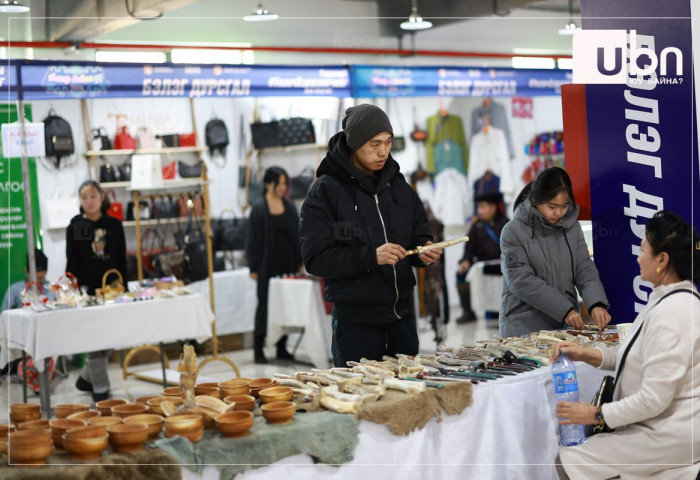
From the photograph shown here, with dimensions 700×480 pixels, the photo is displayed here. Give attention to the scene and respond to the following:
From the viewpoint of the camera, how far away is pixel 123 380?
7.57 metres

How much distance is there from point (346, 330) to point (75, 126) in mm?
5781

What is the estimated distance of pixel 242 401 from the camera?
2898 millimetres

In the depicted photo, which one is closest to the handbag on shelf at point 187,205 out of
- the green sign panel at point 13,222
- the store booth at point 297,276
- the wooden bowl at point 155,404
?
the store booth at point 297,276

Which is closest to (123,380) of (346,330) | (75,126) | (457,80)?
(75,126)

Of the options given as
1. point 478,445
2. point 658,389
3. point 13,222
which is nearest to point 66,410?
point 478,445

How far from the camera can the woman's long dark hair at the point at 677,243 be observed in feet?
9.65

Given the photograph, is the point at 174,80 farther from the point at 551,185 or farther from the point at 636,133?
the point at 636,133

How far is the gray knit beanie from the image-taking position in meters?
3.57

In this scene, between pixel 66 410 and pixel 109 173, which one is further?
pixel 109 173

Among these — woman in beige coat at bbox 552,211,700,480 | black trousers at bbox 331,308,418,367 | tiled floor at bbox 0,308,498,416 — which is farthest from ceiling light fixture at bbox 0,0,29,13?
woman in beige coat at bbox 552,211,700,480

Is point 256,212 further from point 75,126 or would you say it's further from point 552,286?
point 552,286

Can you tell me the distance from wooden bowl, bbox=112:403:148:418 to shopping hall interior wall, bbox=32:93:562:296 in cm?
591

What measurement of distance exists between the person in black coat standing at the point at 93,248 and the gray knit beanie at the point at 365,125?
3.71m

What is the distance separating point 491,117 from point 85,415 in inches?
348
